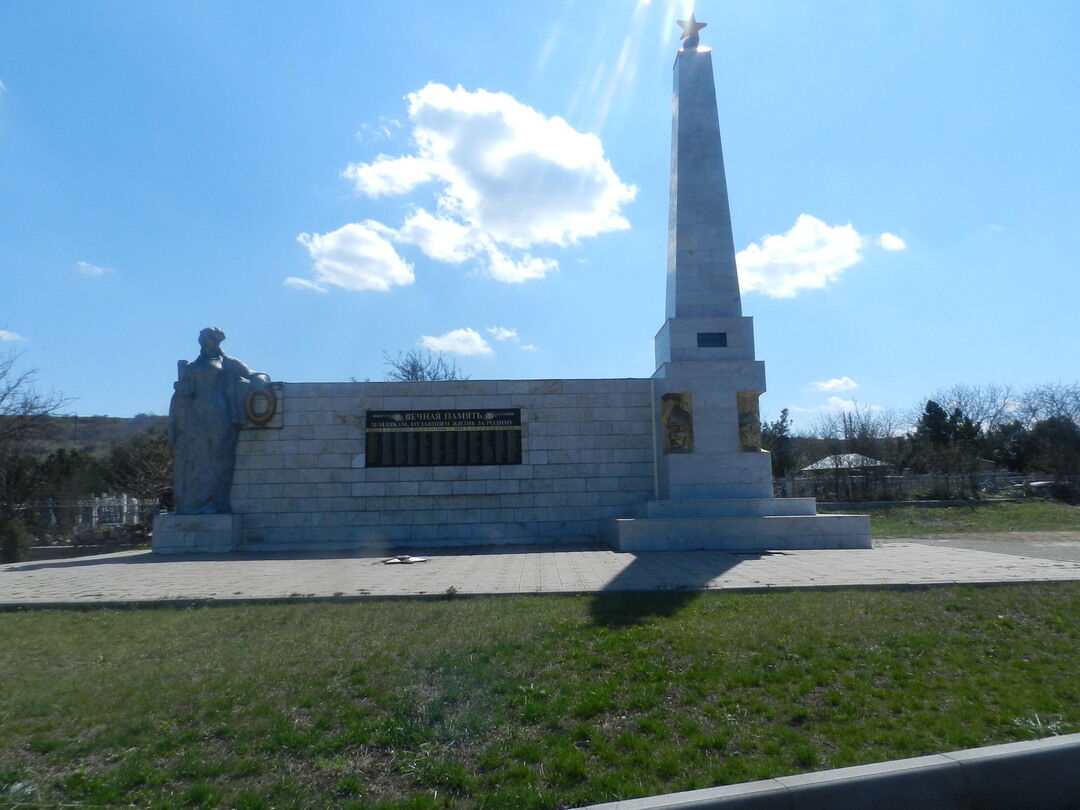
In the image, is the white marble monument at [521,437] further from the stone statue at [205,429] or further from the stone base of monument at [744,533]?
the stone base of monument at [744,533]

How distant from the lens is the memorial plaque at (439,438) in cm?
1812

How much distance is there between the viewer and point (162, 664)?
20.9ft

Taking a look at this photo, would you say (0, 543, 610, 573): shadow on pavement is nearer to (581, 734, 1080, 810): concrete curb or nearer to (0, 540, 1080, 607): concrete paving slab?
(0, 540, 1080, 607): concrete paving slab

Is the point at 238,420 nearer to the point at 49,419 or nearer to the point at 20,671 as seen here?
the point at 20,671

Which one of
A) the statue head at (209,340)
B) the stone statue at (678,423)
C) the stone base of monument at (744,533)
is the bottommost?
the stone base of monument at (744,533)

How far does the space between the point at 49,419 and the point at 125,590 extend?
21.7 metres

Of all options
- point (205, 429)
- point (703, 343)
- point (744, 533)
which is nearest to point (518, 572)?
point (744, 533)

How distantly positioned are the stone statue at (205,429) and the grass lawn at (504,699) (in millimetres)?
9645

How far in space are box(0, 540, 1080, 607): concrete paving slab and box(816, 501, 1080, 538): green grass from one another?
772cm

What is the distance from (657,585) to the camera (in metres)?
9.72

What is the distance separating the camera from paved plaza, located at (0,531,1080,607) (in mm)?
9602

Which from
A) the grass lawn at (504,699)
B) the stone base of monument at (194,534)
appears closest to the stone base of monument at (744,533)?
the grass lawn at (504,699)

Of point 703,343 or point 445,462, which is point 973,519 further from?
point 445,462

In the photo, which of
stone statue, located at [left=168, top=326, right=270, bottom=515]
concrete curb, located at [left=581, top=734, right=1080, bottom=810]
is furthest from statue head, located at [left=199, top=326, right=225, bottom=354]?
concrete curb, located at [left=581, top=734, right=1080, bottom=810]
